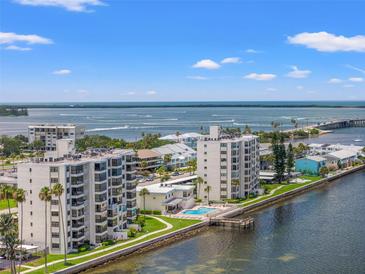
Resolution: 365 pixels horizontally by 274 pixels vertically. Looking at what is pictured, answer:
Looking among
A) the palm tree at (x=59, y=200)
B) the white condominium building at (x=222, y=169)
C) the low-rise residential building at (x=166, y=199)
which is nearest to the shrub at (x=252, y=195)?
the white condominium building at (x=222, y=169)

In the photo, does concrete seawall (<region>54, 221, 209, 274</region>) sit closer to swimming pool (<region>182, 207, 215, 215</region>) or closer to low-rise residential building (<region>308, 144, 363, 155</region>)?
swimming pool (<region>182, 207, 215, 215</region>)

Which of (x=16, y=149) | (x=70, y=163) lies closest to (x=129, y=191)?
(x=70, y=163)

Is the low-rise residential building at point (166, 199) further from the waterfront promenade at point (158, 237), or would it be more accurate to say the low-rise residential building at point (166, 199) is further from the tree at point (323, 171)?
the tree at point (323, 171)

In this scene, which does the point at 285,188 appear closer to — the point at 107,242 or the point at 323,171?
the point at 323,171

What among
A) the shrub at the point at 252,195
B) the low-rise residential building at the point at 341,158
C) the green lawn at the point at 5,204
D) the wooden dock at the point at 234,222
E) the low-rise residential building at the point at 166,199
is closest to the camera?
the wooden dock at the point at 234,222

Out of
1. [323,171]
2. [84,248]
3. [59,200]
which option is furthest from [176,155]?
[59,200]

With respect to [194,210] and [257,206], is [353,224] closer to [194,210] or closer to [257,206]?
[257,206]
